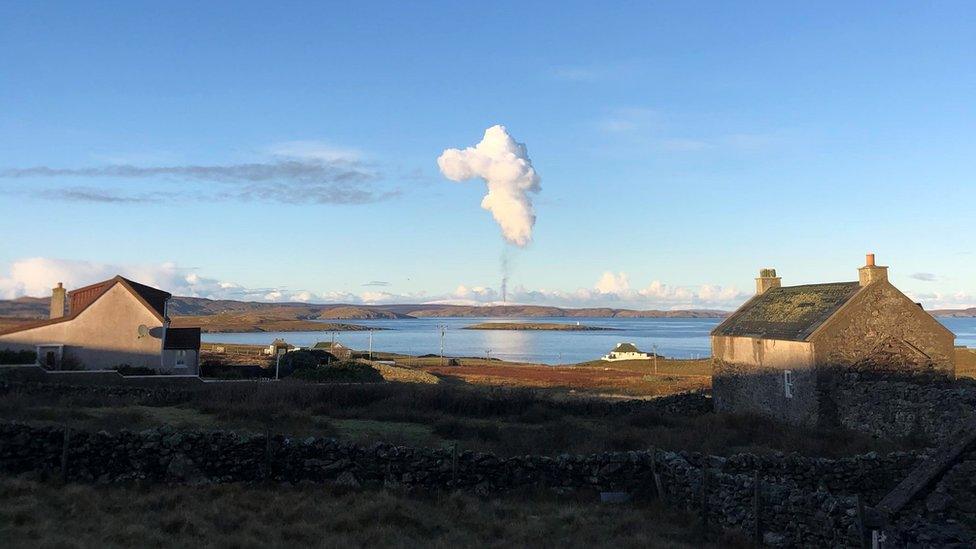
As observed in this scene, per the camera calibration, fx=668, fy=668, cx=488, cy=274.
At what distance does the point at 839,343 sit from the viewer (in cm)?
2527

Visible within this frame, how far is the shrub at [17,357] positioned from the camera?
117ft

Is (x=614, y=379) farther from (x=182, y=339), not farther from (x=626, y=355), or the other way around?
(x=626, y=355)

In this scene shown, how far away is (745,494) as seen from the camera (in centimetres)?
1246

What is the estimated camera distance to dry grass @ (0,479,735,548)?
11.0 meters

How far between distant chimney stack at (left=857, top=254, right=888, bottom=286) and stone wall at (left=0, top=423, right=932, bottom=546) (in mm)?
12111

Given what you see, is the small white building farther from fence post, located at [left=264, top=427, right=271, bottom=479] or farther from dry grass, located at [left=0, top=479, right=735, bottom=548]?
dry grass, located at [left=0, top=479, right=735, bottom=548]

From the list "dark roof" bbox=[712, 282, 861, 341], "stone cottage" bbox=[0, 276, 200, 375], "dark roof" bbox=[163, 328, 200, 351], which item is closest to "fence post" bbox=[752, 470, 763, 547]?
"dark roof" bbox=[712, 282, 861, 341]

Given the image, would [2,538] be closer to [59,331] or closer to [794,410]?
[794,410]

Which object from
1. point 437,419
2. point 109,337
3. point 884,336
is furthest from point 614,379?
point 109,337

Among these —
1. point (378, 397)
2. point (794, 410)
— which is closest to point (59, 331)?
point (378, 397)

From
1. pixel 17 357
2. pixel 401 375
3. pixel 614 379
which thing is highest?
pixel 17 357

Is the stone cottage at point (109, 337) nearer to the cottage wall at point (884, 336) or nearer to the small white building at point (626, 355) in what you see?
the cottage wall at point (884, 336)

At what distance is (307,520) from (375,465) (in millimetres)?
3090

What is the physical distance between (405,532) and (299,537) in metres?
1.82
